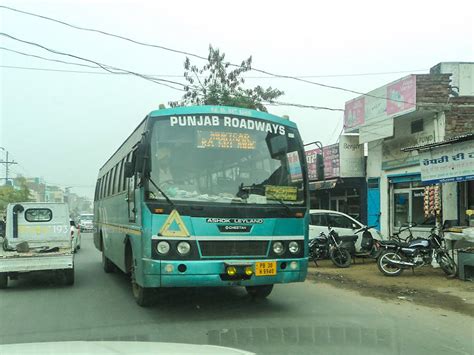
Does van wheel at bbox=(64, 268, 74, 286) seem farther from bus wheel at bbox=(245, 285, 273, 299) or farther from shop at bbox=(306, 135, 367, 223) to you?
shop at bbox=(306, 135, 367, 223)

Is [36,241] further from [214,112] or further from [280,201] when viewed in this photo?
[280,201]

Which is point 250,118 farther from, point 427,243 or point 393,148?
point 393,148

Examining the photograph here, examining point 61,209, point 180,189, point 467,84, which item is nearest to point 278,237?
point 180,189

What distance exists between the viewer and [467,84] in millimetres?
16938

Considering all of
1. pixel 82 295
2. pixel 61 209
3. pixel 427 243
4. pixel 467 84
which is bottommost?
pixel 82 295

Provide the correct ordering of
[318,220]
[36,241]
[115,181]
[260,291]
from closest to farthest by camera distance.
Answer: [260,291], [115,181], [36,241], [318,220]

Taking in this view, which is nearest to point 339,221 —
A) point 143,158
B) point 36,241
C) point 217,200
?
point 36,241

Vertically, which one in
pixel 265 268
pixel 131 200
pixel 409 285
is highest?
pixel 131 200

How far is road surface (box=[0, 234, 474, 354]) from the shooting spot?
5.77 meters

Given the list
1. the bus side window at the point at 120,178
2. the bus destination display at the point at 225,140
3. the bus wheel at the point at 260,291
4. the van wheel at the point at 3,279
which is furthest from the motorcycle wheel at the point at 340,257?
the van wheel at the point at 3,279

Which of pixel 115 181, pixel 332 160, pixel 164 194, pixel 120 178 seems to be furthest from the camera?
pixel 332 160

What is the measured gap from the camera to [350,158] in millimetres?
19531

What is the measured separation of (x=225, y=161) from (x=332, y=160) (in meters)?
14.2

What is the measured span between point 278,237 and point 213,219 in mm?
1027
